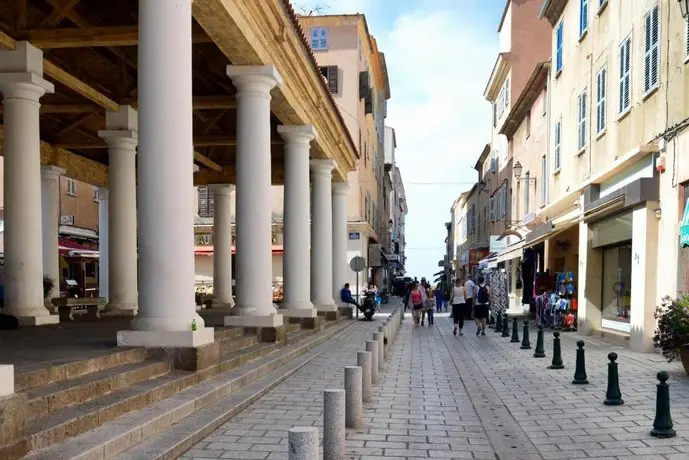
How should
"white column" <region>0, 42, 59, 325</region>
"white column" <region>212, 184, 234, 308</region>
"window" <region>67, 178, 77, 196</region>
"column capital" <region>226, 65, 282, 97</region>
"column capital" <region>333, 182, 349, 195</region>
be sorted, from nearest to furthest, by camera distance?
"white column" <region>0, 42, 59, 325</region>, "column capital" <region>226, 65, 282, 97</region>, "white column" <region>212, 184, 234, 308</region>, "column capital" <region>333, 182, 349, 195</region>, "window" <region>67, 178, 77, 196</region>

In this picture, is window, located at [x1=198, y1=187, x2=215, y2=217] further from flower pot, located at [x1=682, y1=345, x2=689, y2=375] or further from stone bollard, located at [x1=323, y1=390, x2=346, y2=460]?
stone bollard, located at [x1=323, y1=390, x2=346, y2=460]

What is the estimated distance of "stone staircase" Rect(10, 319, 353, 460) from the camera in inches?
194

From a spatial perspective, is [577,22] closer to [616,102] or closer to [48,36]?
[616,102]

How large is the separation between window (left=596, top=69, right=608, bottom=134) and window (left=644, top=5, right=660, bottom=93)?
8.93ft

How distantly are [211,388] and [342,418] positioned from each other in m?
2.60

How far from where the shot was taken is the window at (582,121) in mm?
18578

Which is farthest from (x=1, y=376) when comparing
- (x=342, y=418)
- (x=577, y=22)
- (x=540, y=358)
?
(x=577, y=22)

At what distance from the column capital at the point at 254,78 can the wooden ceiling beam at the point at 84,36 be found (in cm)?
171

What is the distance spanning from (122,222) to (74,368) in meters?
9.31

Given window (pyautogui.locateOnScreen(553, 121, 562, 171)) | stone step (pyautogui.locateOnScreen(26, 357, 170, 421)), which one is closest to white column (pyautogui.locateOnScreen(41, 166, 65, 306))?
stone step (pyautogui.locateOnScreen(26, 357, 170, 421))

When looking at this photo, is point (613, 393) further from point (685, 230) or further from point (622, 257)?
point (622, 257)

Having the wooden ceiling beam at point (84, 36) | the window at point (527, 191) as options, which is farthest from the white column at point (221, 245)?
the window at point (527, 191)

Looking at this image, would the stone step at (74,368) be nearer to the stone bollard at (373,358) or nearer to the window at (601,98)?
the stone bollard at (373,358)

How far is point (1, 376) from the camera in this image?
4.18 m
